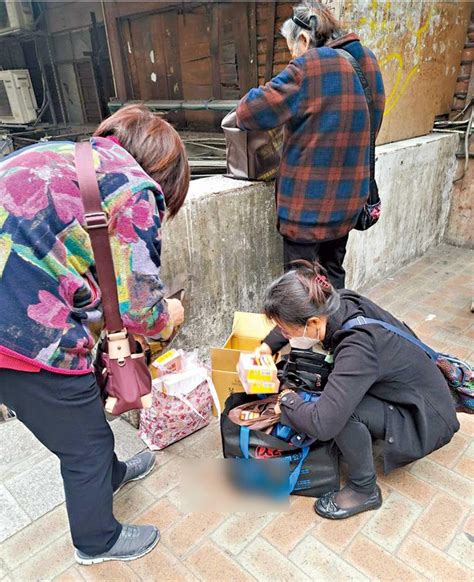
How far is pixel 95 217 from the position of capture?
1.12 meters

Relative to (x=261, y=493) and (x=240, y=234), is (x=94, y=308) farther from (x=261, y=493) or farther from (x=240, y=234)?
(x=240, y=234)

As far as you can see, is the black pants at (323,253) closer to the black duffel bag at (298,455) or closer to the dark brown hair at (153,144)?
the black duffel bag at (298,455)

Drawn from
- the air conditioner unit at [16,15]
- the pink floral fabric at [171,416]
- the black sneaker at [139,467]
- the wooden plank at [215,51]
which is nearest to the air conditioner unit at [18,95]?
the air conditioner unit at [16,15]

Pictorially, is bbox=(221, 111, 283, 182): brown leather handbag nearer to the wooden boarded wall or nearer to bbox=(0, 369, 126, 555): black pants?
the wooden boarded wall

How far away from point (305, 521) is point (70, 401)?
44.2 inches

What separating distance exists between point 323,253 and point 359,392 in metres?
1.22

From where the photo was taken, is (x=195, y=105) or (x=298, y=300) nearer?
(x=298, y=300)

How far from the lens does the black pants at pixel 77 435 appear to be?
1.27 metres

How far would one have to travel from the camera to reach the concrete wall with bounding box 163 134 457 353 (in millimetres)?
2439

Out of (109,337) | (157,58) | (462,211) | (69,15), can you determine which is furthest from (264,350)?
(69,15)

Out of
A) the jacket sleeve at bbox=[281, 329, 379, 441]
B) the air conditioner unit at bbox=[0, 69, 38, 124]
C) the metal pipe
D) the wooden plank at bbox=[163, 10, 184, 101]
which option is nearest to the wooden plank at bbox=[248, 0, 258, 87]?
the metal pipe

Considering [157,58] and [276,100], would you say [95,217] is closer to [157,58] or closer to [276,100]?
[276,100]

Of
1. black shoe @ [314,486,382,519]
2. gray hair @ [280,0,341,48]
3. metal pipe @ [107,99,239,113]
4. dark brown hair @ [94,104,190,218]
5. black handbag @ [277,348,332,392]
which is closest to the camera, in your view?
dark brown hair @ [94,104,190,218]

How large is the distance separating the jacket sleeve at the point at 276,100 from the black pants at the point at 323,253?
2.27 ft
